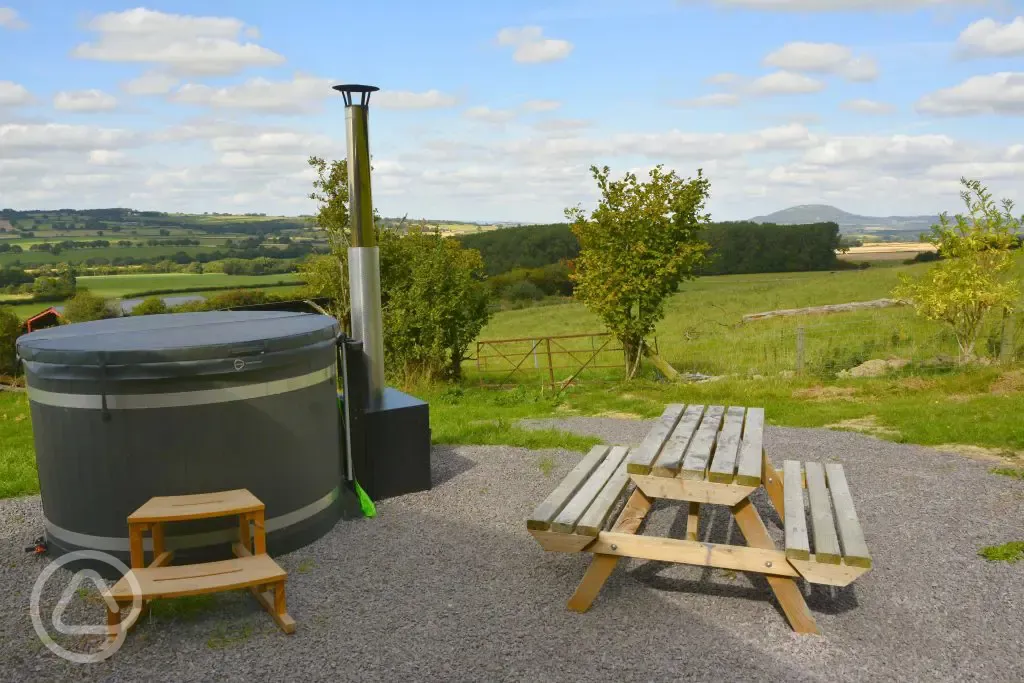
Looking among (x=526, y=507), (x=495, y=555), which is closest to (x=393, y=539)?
(x=495, y=555)

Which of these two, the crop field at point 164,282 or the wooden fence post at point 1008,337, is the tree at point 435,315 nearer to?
the wooden fence post at point 1008,337

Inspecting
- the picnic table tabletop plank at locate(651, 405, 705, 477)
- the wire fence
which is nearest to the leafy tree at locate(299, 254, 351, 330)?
the wire fence

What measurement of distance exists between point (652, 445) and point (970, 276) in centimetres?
1038

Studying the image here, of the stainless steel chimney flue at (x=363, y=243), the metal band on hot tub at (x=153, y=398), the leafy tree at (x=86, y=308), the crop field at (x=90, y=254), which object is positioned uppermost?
the stainless steel chimney flue at (x=363, y=243)

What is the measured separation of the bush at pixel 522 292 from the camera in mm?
43906

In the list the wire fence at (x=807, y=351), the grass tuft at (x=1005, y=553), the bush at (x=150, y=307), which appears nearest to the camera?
the grass tuft at (x=1005, y=553)

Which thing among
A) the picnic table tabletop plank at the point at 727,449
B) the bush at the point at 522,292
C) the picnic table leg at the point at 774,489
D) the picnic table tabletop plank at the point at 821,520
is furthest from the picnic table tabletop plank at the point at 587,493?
the bush at the point at 522,292

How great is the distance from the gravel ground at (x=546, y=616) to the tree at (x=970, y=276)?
284 inches

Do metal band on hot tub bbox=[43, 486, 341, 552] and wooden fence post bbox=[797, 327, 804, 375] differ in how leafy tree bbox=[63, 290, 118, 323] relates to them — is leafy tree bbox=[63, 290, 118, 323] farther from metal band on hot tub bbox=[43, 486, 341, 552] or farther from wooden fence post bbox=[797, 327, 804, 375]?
metal band on hot tub bbox=[43, 486, 341, 552]

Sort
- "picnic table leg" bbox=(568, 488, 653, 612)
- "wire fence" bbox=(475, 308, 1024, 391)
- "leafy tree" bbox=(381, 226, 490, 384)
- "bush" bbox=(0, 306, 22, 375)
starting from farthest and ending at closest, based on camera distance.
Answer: "bush" bbox=(0, 306, 22, 375) → "leafy tree" bbox=(381, 226, 490, 384) → "wire fence" bbox=(475, 308, 1024, 391) → "picnic table leg" bbox=(568, 488, 653, 612)

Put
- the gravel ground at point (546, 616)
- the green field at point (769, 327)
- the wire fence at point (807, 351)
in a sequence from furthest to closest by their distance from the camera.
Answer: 1. the green field at point (769, 327)
2. the wire fence at point (807, 351)
3. the gravel ground at point (546, 616)

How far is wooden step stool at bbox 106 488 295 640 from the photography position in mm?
4164

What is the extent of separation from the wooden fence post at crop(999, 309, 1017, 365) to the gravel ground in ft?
23.4

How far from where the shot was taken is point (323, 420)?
5781 mm
